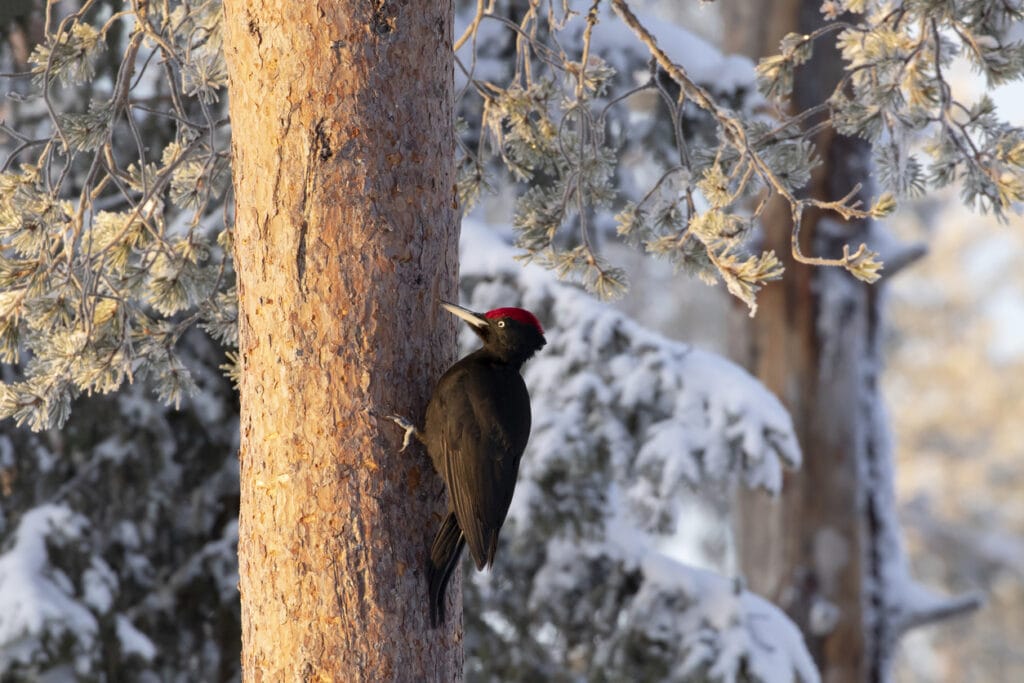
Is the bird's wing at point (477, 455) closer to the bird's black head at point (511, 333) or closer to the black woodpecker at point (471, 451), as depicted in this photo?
the black woodpecker at point (471, 451)

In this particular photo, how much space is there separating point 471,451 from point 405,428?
7.4 inches

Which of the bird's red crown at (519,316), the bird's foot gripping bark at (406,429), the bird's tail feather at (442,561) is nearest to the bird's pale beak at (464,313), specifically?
the bird's red crown at (519,316)

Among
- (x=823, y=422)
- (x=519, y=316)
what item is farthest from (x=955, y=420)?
(x=519, y=316)

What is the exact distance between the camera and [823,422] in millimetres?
7637

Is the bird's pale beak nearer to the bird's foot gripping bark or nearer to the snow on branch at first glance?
the bird's foot gripping bark

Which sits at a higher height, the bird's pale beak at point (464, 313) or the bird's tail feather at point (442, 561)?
the bird's pale beak at point (464, 313)

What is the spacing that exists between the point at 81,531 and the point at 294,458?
8.34 ft

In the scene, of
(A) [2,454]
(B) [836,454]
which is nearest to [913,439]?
(B) [836,454]

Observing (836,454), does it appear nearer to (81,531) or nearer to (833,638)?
(833,638)

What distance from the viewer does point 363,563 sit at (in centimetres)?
266

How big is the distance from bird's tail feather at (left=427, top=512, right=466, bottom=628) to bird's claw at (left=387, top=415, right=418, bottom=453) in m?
0.21

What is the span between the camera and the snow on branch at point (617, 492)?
16.1ft

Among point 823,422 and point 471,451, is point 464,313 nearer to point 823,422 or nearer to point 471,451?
point 471,451

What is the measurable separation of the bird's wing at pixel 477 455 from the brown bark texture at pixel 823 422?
16.6 ft
